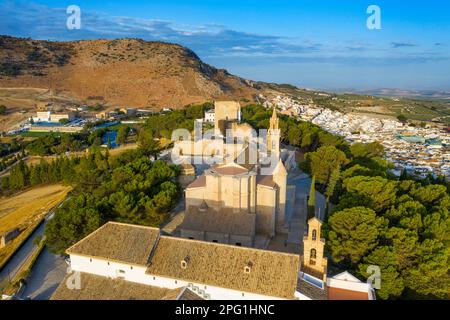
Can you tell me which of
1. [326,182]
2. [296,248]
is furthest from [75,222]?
[326,182]

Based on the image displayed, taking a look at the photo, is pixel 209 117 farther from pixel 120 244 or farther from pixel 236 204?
pixel 120 244

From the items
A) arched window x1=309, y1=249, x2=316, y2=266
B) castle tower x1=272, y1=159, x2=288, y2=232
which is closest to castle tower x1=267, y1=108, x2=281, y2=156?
castle tower x1=272, y1=159, x2=288, y2=232

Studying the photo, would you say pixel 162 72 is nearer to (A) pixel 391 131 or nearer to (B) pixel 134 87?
(B) pixel 134 87

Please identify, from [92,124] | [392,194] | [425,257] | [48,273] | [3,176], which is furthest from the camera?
[92,124]

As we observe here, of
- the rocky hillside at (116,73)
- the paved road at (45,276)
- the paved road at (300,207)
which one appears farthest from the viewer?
the rocky hillside at (116,73)

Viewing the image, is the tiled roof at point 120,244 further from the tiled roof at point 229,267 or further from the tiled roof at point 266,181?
the tiled roof at point 266,181

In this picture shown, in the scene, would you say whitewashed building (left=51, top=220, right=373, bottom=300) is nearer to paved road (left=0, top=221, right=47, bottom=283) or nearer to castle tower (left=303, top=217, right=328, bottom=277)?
castle tower (left=303, top=217, right=328, bottom=277)

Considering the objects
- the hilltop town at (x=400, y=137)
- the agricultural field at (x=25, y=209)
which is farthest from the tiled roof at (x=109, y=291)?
the hilltop town at (x=400, y=137)
